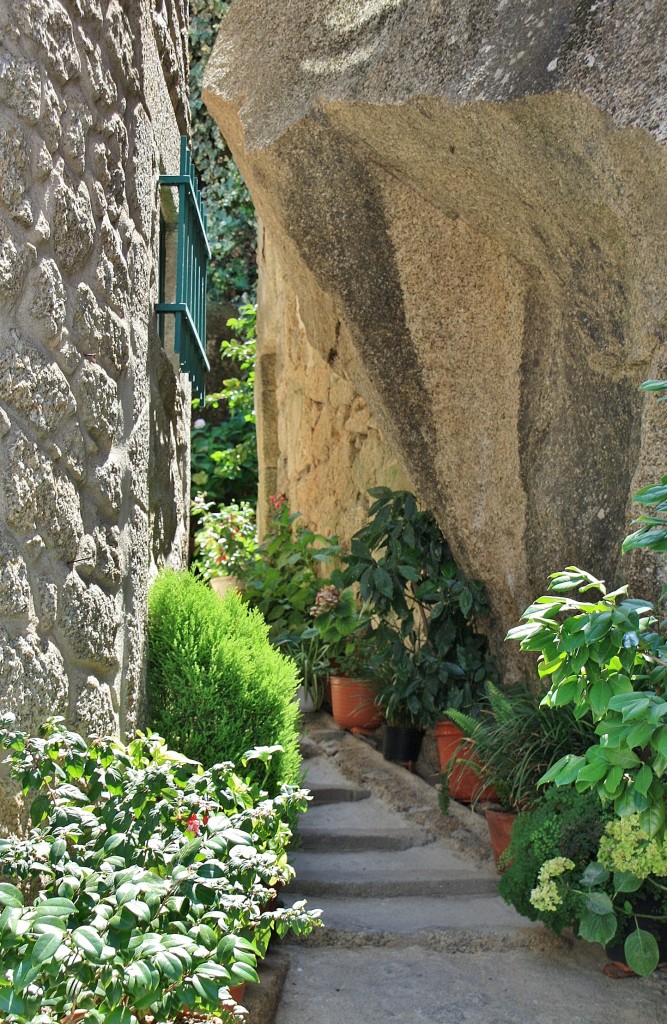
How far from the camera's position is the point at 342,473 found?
717 centimetres

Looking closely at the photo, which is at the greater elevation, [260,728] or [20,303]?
[20,303]

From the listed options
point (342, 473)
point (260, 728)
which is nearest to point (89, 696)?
point (260, 728)

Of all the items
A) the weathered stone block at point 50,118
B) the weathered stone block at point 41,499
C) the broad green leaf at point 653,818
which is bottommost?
the broad green leaf at point 653,818

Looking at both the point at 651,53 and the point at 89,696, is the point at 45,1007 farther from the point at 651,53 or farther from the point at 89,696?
the point at 651,53

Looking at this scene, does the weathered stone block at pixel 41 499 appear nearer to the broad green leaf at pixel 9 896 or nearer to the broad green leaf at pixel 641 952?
the broad green leaf at pixel 9 896

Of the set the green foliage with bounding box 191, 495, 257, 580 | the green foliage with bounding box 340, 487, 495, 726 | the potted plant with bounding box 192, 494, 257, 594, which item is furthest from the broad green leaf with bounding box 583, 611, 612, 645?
the green foliage with bounding box 191, 495, 257, 580

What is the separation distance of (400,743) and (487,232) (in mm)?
2638

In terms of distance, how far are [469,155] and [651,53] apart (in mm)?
784

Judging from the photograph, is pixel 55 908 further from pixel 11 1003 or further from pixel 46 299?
pixel 46 299

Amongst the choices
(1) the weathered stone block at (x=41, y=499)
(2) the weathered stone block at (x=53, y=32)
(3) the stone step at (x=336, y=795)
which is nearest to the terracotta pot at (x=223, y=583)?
(3) the stone step at (x=336, y=795)

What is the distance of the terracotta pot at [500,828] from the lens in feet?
13.3

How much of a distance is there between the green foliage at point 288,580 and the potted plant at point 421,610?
3.71 feet

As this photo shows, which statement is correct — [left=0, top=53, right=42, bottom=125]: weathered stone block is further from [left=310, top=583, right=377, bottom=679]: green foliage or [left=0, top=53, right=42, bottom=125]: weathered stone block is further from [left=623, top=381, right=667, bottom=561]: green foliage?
[left=310, top=583, right=377, bottom=679]: green foliage

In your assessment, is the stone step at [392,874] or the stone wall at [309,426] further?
the stone wall at [309,426]
